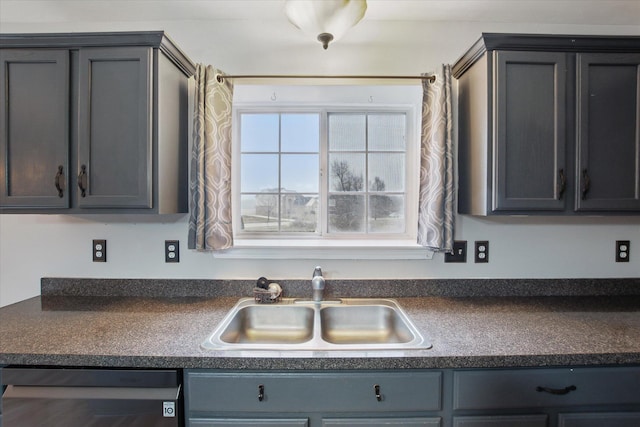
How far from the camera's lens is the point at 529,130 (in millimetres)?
1326

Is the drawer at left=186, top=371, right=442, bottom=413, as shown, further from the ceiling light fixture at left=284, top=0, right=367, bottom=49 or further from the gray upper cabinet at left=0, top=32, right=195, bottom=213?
the ceiling light fixture at left=284, top=0, right=367, bottom=49

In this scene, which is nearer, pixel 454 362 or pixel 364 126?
pixel 454 362

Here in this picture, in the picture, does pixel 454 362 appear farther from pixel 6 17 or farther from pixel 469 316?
pixel 6 17

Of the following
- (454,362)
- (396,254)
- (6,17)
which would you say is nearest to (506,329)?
(454,362)

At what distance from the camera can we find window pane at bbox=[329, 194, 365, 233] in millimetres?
1823

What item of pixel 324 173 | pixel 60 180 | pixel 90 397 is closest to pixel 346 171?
pixel 324 173

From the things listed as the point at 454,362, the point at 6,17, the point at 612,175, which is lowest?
the point at 454,362

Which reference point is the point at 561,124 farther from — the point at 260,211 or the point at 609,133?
the point at 260,211

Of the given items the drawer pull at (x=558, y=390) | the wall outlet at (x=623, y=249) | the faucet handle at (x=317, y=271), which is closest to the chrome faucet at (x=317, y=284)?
the faucet handle at (x=317, y=271)

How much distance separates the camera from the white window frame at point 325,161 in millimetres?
1626

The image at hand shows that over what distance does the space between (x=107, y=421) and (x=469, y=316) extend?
4.78 feet

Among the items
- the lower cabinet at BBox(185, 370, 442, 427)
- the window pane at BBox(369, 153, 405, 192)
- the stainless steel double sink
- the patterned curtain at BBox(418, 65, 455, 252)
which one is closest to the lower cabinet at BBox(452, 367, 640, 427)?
the lower cabinet at BBox(185, 370, 442, 427)

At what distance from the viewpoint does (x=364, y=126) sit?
183 cm

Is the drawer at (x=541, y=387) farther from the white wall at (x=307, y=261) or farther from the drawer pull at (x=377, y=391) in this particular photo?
the white wall at (x=307, y=261)
